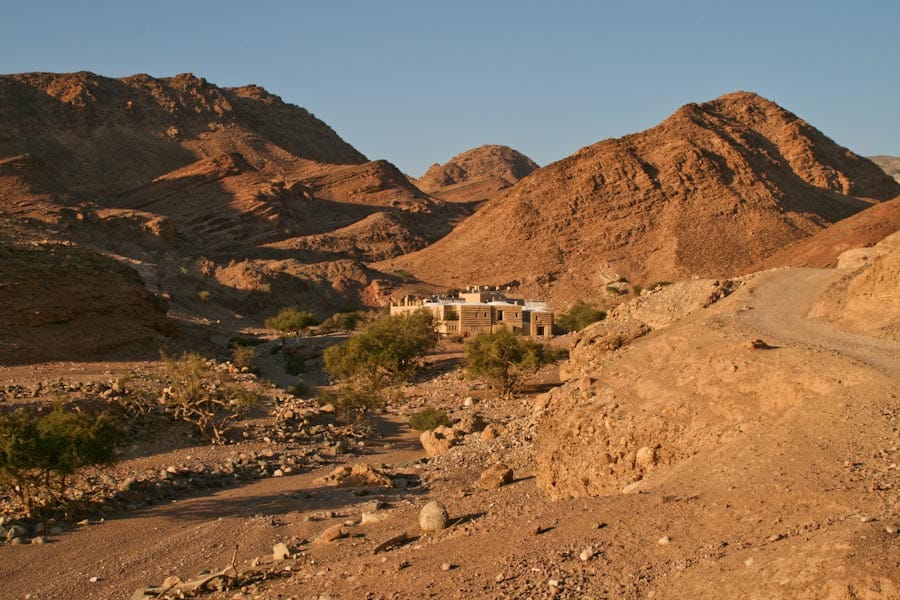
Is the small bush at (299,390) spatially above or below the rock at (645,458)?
below

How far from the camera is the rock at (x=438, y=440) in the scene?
17.3 meters

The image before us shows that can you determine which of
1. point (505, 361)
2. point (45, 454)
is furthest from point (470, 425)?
point (45, 454)

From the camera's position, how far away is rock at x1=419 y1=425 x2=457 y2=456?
17.3 m

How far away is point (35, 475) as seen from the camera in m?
12.9

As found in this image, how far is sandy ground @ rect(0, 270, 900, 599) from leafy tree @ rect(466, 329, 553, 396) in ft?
32.7

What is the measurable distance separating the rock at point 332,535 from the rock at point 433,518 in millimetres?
1413

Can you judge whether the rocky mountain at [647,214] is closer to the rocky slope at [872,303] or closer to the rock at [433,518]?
the rocky slope at [872,303]

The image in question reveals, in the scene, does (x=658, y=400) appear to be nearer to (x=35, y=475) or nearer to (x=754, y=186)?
(x=35, y=475)

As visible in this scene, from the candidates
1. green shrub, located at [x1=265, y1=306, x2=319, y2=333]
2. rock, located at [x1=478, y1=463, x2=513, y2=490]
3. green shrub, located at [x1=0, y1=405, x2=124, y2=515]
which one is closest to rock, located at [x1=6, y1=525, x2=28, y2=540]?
green shrub, located at [x1=0, y1=405, x2=124, y2=515]

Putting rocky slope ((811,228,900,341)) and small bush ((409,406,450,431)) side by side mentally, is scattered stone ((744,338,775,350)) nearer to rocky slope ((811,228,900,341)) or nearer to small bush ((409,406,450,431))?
rocky slope ((811,228,900,341))

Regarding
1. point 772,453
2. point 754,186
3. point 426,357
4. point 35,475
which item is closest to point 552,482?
point 772,453

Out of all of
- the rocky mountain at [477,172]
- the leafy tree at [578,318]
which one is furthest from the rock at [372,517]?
the rocky mountain at [477,172]

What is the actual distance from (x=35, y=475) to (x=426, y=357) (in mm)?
18416

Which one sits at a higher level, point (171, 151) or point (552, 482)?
point (171, 151)
